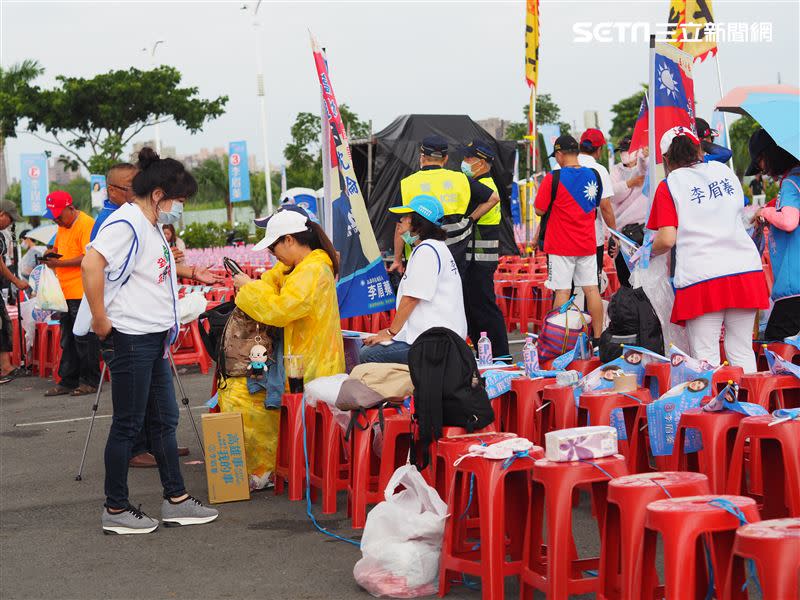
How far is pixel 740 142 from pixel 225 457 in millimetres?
40596

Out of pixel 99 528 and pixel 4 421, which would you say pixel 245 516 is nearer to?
pixel 99 528

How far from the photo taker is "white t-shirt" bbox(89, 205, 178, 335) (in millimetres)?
5430

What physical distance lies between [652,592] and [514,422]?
2588 millimetres

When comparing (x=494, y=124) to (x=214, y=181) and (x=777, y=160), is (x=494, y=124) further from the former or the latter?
(x=777, y=160)

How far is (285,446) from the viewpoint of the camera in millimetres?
6484

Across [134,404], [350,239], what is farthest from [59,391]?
[134,404]

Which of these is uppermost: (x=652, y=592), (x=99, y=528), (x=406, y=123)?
(x=406, y=123)

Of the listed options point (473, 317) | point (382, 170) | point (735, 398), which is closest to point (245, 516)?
point (735, 398)

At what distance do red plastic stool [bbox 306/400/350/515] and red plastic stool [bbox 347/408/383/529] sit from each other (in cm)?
25

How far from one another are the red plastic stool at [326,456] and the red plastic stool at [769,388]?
220cm

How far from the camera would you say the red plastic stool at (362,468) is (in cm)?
552

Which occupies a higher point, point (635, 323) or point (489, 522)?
point (635, 323)

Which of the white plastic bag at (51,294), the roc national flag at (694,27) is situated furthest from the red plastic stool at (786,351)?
the white plastic bag at (51,294)

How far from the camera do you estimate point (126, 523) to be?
566 cm
